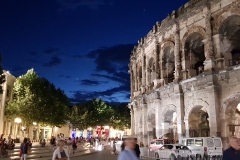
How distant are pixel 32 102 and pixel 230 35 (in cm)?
2244

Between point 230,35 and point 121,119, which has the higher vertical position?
point 230,35

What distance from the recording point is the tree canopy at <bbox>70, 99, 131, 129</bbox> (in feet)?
186

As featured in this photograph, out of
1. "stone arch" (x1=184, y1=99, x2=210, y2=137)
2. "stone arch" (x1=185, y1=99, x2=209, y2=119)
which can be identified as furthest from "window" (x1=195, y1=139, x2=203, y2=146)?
"stone arch" (x1=184, y1=99, x2=210, y2=137)

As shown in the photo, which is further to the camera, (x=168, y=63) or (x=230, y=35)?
(x=168, y=63)

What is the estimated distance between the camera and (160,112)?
23.9 meters

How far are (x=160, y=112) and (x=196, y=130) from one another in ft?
13.9

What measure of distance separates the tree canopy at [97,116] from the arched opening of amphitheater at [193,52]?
124 feet

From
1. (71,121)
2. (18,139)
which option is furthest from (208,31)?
(71,121)

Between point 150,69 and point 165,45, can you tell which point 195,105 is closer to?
point 165,45

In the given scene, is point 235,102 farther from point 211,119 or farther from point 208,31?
point 208,31

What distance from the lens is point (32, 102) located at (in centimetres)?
3083

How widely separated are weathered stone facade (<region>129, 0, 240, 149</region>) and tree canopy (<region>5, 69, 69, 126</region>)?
12531 millimetres

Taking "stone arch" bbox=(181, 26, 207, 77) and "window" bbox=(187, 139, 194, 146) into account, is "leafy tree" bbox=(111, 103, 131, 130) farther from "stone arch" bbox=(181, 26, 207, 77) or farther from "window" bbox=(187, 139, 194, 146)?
"window" bbox=(187, 139, 194, 146)

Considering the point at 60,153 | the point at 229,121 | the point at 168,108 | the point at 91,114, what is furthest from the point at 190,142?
the point at 91,114
